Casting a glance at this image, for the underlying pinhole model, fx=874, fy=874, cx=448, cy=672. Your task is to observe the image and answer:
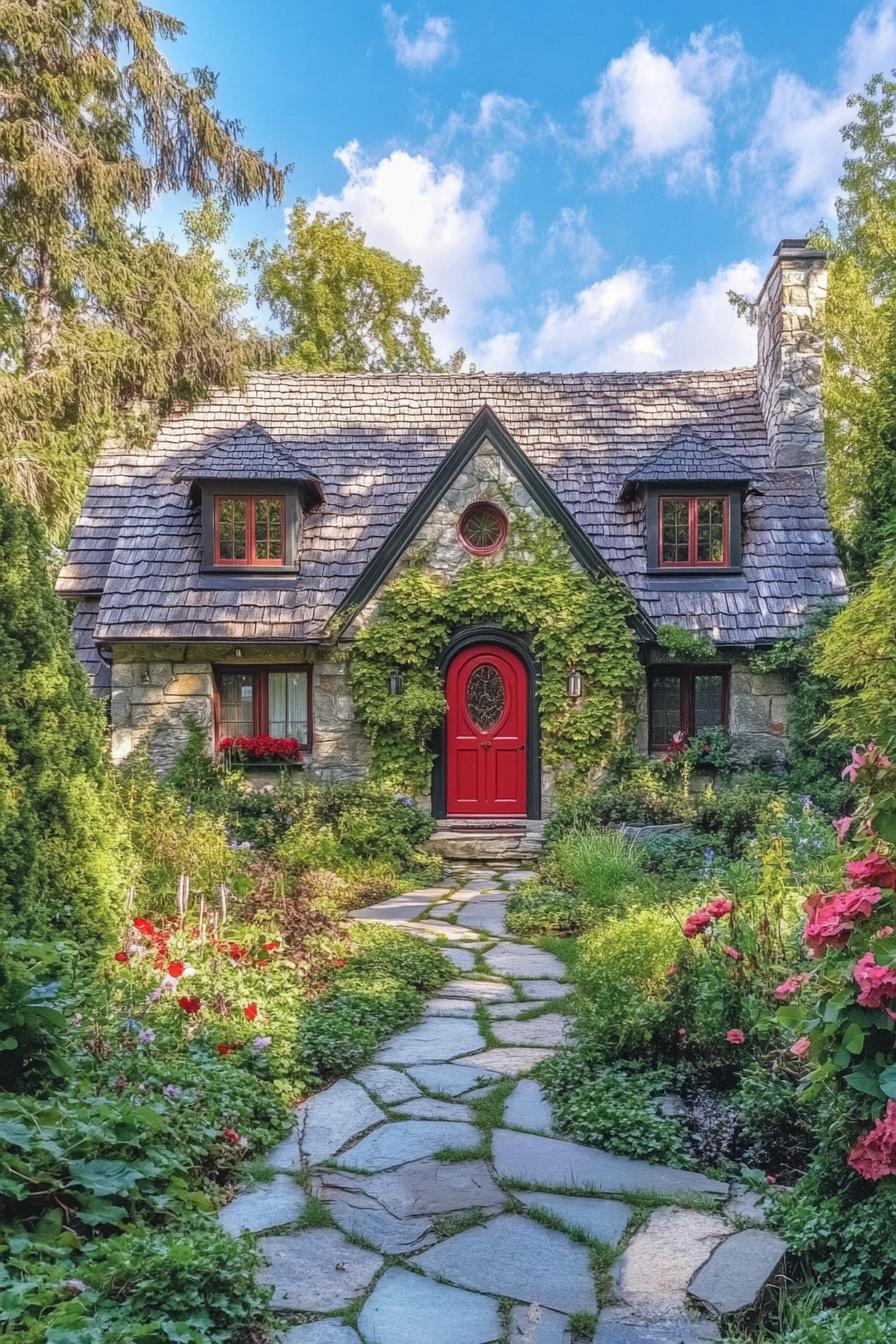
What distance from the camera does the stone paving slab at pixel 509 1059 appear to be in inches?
168

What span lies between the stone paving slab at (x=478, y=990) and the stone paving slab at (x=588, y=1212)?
85.5 inches

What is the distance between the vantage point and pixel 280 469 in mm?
11297

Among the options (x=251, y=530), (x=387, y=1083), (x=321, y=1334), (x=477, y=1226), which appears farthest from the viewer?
(x=251, y=530)

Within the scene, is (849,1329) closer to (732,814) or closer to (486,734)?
(732,814)

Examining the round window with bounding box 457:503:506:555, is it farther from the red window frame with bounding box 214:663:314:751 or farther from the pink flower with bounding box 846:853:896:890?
the pink flower with bounding box 846:853:896:890

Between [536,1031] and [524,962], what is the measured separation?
1.30 meters

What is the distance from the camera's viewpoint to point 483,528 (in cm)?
1145

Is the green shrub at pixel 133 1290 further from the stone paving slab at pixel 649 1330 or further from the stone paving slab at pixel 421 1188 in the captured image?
the stone paving slab at pixel 649 1330

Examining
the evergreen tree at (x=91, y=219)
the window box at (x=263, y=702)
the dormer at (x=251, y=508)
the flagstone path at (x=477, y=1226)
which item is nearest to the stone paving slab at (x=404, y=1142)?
the flagstone path at (x=477, y=1226)

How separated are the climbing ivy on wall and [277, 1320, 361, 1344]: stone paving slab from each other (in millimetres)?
8457

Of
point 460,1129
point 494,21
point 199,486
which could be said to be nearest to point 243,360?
point 199,486

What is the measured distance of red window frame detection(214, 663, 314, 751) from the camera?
11438 mm

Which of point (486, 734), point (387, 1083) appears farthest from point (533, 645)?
point (387, 1083)

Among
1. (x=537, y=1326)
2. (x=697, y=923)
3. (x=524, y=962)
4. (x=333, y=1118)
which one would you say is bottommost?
(x=524, y=962)
